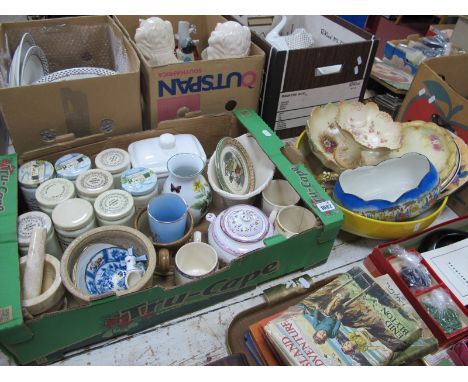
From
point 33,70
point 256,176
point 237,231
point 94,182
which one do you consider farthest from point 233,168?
point 33,70

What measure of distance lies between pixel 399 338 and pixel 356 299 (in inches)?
3.2

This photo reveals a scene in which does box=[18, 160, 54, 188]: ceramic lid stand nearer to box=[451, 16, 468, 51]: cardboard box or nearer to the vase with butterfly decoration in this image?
the vase with butterfly decoration

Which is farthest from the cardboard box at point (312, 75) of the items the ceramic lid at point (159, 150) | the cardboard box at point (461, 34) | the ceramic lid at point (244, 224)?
the cardboard box at point (461, 34)

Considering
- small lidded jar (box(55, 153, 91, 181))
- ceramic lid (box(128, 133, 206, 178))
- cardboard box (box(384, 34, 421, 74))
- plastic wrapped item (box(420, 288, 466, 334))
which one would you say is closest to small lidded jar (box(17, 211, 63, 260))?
small lidded jar (box(55, 153, 91, 181))

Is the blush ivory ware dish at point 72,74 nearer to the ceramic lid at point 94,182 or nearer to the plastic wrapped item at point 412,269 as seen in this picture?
the ceramic lid at point 94,182

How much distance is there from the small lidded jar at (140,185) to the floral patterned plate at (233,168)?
5.2 inches

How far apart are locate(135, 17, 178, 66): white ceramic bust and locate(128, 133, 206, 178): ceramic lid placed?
0.64 feet

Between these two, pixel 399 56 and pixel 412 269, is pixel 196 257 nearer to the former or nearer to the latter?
pixel 412 269

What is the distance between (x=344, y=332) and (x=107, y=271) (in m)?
0.39

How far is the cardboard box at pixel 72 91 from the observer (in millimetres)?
748

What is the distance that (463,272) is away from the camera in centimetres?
75

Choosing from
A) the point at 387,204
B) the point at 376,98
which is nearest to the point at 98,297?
the point at 387,204

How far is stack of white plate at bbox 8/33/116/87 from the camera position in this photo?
2.59 ft

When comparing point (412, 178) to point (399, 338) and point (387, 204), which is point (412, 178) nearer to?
point (387, 204)
